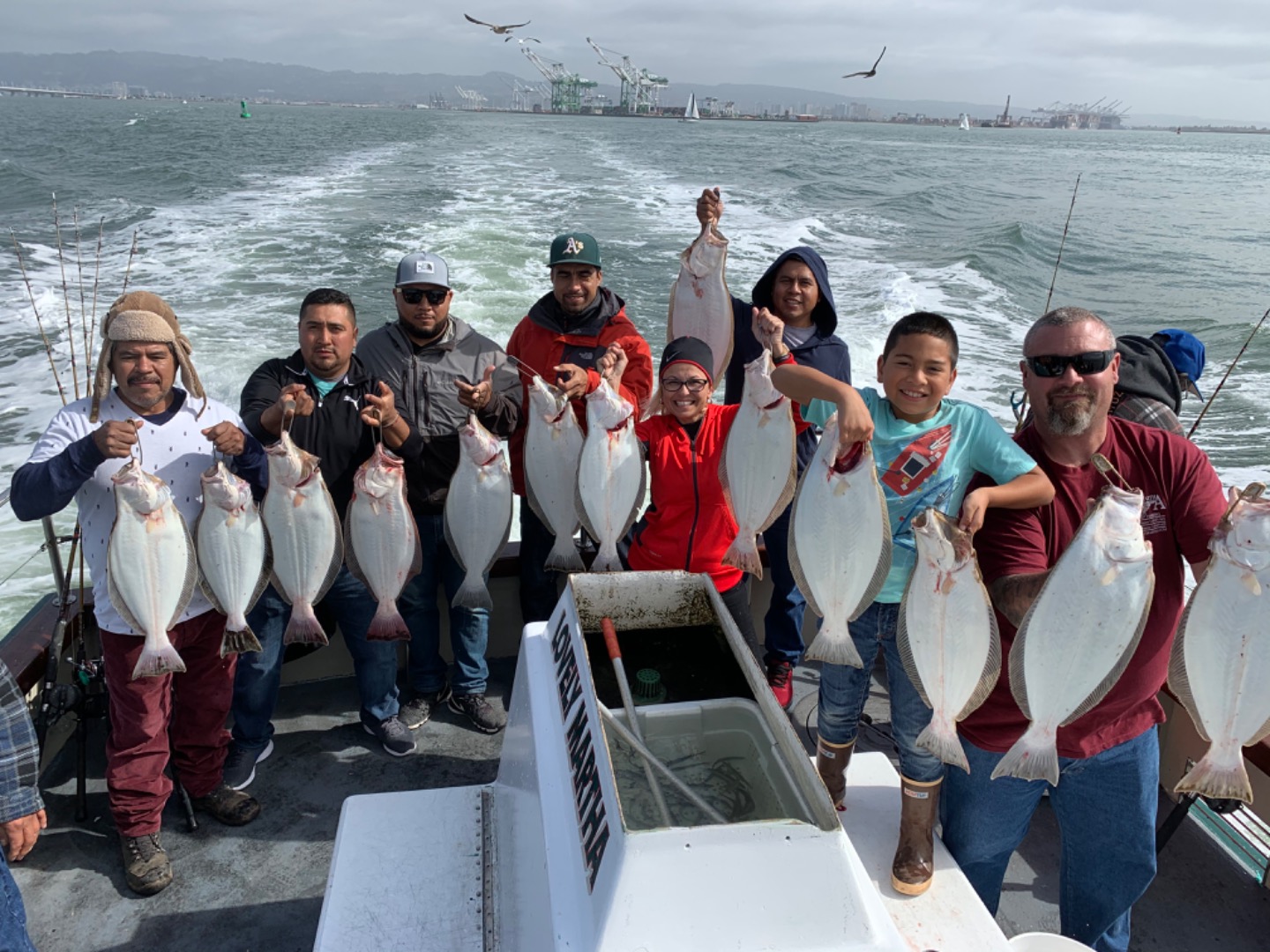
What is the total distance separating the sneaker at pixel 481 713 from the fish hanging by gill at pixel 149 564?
1514 millimetres

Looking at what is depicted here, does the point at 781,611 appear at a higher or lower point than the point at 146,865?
higher

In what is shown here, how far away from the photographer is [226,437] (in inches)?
117

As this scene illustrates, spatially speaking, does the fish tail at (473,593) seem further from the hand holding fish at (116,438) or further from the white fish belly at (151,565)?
the hand holding fish at (116,438)

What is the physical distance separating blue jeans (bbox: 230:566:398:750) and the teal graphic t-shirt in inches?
85.9

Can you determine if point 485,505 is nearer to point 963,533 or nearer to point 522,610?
point 522,610

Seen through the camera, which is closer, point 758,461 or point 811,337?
point 758,461

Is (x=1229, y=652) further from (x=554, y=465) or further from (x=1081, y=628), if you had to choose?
(x=554, y=465)

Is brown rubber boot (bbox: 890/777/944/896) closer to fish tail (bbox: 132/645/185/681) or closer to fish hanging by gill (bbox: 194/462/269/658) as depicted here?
fish hanging by gill (bbox: 194/462/269/658)

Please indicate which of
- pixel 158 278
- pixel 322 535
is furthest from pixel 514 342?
pixel 158 278

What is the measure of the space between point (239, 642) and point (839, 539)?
7.15 ft

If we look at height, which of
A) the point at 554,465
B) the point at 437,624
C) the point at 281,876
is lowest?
the point at 281,876

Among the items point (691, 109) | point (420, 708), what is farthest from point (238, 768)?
point (691, 109)

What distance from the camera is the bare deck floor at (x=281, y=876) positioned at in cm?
309

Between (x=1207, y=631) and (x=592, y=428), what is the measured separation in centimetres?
210
